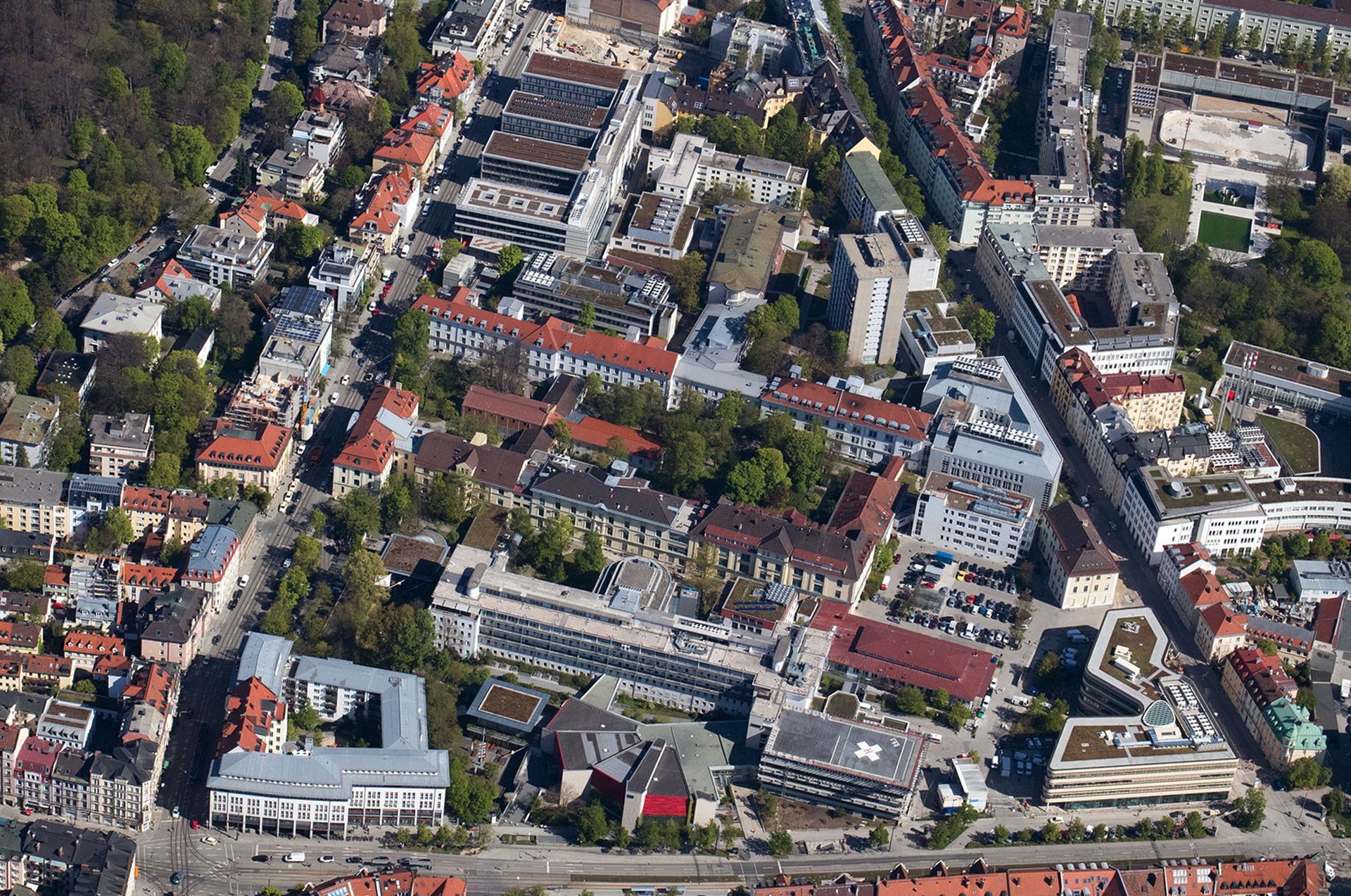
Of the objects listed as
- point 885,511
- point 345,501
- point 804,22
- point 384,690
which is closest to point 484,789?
point 384,690

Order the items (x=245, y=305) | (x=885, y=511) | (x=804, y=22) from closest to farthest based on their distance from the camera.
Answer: (x=885, y=511), (x=245, y=305), (x=804, y=22)

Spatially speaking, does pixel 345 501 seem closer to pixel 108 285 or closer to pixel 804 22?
pixel 108 285

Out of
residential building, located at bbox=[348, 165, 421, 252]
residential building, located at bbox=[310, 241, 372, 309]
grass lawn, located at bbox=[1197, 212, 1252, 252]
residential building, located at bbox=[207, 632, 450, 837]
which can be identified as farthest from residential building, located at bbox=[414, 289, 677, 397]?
grass lawn, located at bbox=[1197, 212, 1252, 252]

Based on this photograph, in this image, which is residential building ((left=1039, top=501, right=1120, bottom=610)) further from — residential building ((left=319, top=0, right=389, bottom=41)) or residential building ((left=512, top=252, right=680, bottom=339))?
residential building ((left=319, top=0, right=389, bottom=41))

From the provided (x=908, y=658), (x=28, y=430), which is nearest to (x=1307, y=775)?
(x=908, y=658)

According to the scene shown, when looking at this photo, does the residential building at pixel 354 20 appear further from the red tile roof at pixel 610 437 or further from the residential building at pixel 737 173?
the red tile roof at pixel 610 437

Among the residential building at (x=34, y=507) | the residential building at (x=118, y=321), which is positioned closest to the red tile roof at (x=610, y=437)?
the residential building at (x=118, y=321)
